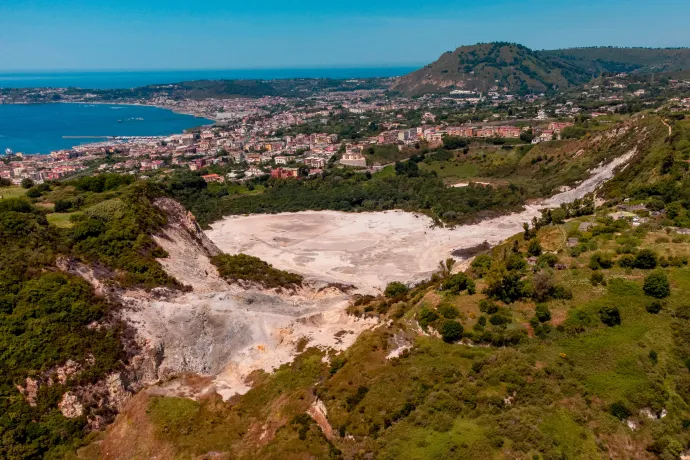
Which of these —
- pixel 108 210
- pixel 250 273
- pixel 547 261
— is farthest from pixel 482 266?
pixel 108 210

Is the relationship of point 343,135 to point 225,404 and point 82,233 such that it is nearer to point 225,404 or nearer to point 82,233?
point 82,233

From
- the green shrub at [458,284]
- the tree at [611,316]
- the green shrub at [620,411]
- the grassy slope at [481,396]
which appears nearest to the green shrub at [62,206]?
the grassy slope at [481,396]

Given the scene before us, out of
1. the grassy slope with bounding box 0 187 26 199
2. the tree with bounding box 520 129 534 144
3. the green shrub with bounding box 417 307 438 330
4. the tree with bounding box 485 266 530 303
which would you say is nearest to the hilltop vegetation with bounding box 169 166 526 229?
the grassy slope with bounding box 0 187 26 199

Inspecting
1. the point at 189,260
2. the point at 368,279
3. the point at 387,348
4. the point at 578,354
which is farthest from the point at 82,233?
the point at 578,354

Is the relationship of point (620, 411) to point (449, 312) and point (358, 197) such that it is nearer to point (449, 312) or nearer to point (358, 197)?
point (449, 312)

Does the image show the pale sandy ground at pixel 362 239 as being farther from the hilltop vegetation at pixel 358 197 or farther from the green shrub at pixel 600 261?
the green shrub at pixel 600 261
